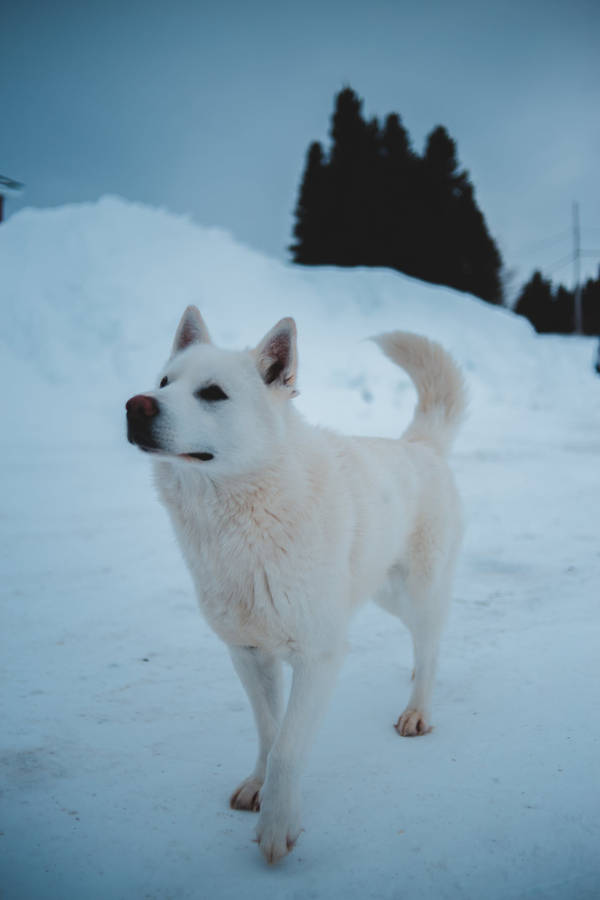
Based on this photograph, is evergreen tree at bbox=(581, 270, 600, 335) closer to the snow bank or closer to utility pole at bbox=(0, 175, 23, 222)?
the snow bank

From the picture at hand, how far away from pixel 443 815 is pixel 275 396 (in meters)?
1.36

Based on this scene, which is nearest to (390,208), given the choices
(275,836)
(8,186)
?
(8,186)

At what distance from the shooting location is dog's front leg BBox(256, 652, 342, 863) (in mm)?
1511

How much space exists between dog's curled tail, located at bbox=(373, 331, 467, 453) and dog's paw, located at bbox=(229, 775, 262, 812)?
1657mm

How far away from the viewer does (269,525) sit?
5.58 ft

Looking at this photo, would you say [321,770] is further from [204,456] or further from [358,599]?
[204,456]

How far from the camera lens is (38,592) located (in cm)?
323

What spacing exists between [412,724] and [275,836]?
759 mm

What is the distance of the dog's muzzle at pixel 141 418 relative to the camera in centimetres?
151

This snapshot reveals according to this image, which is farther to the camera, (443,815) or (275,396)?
(275,396)

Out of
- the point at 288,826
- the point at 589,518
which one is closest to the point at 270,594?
the point at 288,826

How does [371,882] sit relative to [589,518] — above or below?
below

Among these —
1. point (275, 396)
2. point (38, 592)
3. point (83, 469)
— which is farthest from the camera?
point (83, 469)

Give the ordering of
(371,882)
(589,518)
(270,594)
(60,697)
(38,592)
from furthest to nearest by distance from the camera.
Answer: (589,518) → (38,592) → (60,697) → (270,594) → (371,882)
